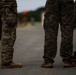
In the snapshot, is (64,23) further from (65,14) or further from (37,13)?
(37,13)

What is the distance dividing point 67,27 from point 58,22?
0.20m

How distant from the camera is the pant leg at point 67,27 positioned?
8234mm

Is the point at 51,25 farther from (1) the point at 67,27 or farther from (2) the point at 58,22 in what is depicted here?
(1) the point at 67,27

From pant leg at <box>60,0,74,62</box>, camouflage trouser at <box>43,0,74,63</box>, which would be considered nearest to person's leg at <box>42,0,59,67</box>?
camouflage trouser at <box>43,0,74,63</box>

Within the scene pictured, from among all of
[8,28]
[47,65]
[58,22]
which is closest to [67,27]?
[58,22]

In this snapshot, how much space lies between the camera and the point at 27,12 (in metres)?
54.3

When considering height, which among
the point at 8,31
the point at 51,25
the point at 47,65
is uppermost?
the point at 51,25

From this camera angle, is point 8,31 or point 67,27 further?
point 8,31

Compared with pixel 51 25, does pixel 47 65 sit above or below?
below

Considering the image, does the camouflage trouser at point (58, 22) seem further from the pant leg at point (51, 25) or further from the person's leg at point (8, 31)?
the person's leg at point (8, 31)

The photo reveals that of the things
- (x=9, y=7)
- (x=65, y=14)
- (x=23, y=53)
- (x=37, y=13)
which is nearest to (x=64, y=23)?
(x=65, y=14)

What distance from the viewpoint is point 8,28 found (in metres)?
8.35

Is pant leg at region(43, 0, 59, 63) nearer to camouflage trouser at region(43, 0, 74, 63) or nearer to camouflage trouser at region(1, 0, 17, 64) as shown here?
camouflage trouser at region(43, 0, 74, 63)

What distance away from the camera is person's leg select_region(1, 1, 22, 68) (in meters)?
8.31
